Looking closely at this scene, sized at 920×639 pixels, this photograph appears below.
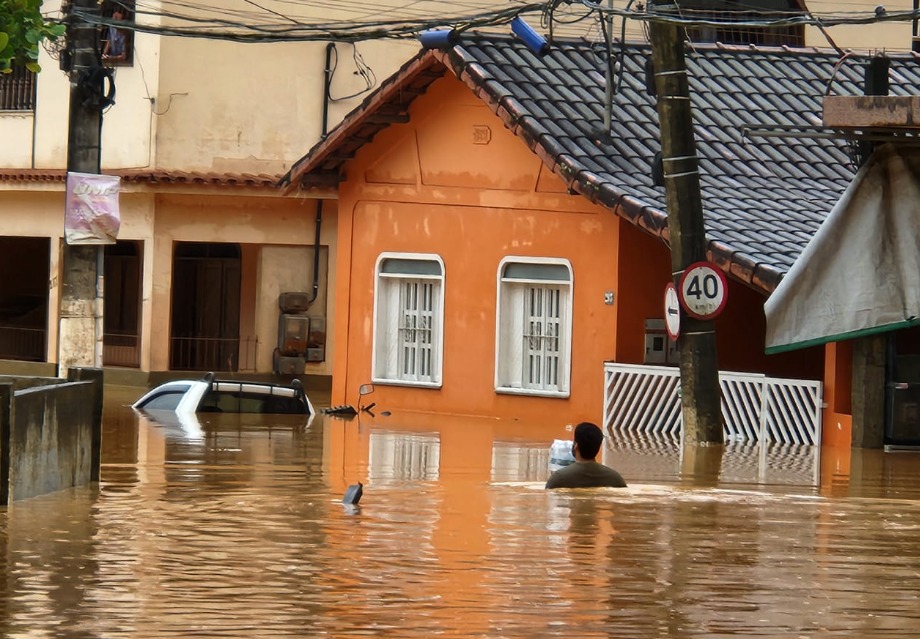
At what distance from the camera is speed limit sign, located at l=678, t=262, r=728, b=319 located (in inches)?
749

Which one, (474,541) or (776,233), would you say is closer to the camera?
(474,541)

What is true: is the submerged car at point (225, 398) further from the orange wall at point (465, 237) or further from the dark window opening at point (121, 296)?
the dark window opening at point (121, 296)

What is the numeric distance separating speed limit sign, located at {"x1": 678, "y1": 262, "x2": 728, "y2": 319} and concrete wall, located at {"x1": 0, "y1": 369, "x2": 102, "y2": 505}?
676 centimetres

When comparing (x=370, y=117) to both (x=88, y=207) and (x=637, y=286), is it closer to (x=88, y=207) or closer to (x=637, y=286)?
(x=637, y=286)

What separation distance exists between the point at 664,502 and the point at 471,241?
1247 centimetres

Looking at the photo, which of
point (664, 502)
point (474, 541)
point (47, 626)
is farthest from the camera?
point (664, 502)

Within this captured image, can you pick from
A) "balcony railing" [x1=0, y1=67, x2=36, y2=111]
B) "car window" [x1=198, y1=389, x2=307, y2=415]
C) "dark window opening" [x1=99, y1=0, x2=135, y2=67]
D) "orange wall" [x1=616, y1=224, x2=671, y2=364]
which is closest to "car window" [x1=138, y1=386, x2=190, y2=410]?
"car window" [x1=198, y1=389, x2=307, y2=415]

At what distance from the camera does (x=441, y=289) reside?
26969 mm

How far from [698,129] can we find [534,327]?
139 inches

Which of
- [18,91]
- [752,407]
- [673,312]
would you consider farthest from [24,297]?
[673,312]

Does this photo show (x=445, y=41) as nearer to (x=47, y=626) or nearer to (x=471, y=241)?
(x=471, y=241)

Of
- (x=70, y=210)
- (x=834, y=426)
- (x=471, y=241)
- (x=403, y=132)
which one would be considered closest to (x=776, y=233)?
(x=834, y=426)

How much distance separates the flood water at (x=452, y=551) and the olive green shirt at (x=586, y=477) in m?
0.09

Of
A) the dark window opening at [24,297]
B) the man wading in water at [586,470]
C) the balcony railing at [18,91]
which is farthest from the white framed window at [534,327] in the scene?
the dark window opening at [24,297]
